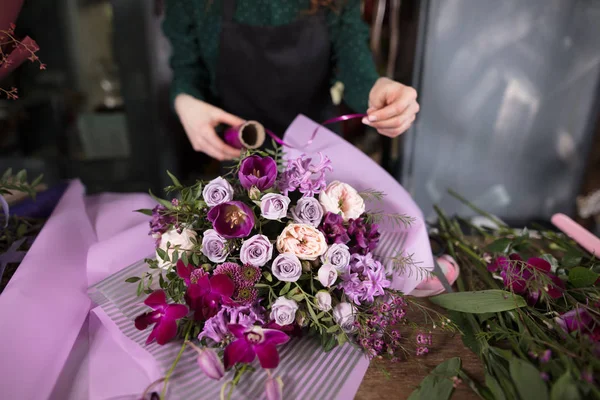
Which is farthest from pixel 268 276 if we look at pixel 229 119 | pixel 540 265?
pixel 229 119

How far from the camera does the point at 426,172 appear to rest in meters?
1.64

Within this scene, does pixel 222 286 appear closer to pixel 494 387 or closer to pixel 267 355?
pixel 267 355

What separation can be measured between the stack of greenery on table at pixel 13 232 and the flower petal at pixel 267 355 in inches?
19.4

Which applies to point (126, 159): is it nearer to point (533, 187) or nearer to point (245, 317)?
point (245, 317)

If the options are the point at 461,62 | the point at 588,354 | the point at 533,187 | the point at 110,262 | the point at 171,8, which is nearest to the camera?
the point at 588,354

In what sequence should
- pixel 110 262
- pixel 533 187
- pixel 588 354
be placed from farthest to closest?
pixel 533 187, pixel 110 262, pixel 588 354

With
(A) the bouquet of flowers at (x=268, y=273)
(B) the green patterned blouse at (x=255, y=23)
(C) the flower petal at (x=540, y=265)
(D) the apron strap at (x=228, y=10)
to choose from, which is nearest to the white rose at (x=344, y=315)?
(A) the bouquet of flowers at (x=268, y=273)

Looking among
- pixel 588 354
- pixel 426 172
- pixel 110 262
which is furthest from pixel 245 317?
pixel 426 172

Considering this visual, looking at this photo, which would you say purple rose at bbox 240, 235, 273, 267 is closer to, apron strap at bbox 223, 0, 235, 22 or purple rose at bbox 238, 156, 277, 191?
purple rose at bbox 238, 156, 277, 191

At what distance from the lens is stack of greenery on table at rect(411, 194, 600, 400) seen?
1.71 ft

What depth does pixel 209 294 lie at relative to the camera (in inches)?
23.8

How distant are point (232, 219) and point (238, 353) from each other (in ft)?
0.67

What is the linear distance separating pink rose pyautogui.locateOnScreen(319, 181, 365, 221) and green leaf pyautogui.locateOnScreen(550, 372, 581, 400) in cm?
36

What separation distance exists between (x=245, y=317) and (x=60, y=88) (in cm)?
214
